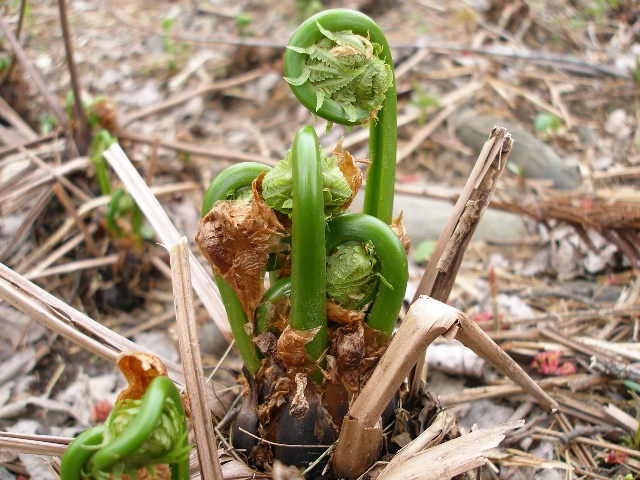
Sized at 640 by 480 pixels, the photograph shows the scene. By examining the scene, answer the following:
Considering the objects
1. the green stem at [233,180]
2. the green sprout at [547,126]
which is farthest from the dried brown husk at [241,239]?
the green sprout at [547,126]

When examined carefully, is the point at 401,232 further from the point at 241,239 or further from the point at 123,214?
the point at 123,214

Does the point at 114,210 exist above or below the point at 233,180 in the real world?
below

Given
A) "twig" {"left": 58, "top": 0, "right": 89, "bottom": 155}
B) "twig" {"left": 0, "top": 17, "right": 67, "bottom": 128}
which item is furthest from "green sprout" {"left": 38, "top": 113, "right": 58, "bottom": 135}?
"twig" {"left": 58, "top": 0, "right": 89, "bottom": 155}

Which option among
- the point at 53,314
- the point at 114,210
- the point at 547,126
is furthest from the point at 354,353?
the point at 547,126

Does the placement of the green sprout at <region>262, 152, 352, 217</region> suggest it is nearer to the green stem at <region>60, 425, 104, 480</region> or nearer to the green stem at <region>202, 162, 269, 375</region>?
the green stem at <region>202, 162, 269, 375</region>

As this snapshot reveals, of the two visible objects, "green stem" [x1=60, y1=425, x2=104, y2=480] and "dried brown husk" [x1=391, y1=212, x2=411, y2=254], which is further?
"dried brown husk" [x1=391, y1=212, x2=411, y2=254]

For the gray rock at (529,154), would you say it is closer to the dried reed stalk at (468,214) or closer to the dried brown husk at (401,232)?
the dried reed stalk at (468,214)

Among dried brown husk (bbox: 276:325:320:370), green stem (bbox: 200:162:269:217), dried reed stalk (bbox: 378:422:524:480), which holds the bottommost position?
dried reed stalk (bbox: 378:422:524:480)
